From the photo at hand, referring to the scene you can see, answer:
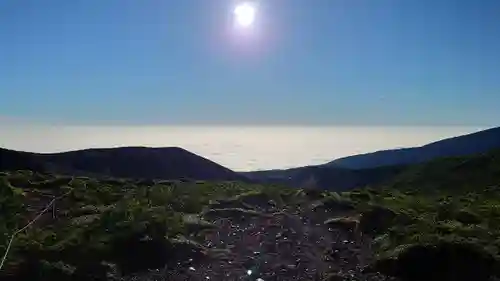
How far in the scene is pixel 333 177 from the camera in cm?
11262

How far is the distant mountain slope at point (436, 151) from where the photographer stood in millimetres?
167875

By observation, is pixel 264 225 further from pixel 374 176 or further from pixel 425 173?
pixel 374 176

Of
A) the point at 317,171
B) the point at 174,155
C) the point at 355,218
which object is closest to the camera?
the point at 355,218

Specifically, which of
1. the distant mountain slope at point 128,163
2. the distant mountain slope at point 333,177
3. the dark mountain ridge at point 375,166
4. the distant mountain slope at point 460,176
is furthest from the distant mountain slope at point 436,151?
the distant mountain slope at point 460,176

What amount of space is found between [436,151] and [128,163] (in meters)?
121

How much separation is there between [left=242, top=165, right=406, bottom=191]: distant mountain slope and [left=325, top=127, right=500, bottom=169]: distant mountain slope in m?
41.3

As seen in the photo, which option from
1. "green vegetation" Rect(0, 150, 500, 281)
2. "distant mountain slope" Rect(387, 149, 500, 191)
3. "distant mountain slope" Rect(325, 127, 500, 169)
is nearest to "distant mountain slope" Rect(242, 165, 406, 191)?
"distant mountain slope" Rect(387, 149, 500, 191)

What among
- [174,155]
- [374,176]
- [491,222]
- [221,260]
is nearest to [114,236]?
[221,260]

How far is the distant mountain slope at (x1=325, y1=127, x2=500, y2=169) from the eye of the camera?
6609 inches

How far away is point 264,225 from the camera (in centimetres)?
1502

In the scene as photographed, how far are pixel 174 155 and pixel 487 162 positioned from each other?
197 feet

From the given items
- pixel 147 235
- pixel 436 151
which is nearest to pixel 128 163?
pixel 147 235

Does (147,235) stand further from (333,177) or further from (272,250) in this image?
(333,177)

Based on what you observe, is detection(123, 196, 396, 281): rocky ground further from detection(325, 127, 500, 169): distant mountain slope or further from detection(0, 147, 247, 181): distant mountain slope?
detection(325, 127, 500, 169): distant mountain slope
